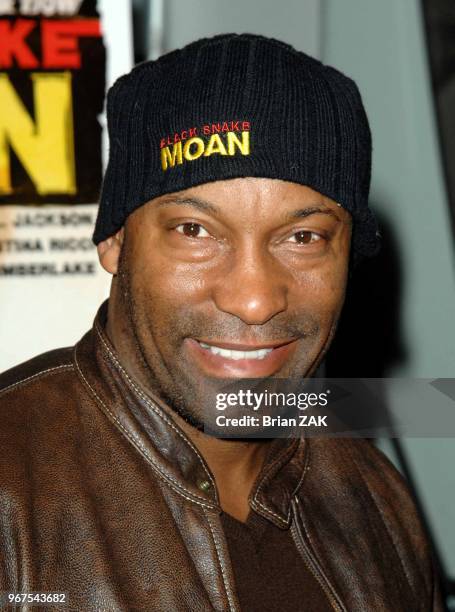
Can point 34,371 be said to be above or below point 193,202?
below

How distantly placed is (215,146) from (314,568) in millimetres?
749

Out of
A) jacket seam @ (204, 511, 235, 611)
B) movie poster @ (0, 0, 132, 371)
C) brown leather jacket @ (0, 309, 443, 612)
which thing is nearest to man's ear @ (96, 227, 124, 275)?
brown leather jacket @ (0, 309, 443, 612)

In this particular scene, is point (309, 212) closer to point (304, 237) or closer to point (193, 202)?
point (304, 237)

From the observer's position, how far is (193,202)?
1372 mm

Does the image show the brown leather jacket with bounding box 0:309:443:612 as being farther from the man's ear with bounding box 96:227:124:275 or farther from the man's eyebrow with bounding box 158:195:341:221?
the man's eyebrow with bounding box 158:195:341:221

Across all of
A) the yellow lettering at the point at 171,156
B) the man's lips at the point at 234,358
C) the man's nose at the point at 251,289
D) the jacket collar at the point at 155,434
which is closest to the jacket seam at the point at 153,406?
the jacket collar at the point at 155,434

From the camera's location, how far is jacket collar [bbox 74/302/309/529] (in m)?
1.41

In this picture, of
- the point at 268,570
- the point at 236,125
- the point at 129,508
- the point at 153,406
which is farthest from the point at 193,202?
the point at 268,570

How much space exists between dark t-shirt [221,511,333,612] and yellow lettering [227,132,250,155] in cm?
60

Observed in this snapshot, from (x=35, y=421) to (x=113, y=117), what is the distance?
21.6 inches

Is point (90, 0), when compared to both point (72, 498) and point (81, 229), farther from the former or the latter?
point (72, 498)

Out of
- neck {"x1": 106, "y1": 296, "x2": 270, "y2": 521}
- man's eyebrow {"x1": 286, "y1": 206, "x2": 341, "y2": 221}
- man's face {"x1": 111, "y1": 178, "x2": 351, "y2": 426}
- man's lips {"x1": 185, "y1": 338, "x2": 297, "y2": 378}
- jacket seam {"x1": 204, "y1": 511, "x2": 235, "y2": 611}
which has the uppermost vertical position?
man's eyebrow {"x1": 286, "y1": 206, "x2": 341, "y2": 221}

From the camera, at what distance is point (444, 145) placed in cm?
259

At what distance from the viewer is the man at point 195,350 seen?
1313 mm
